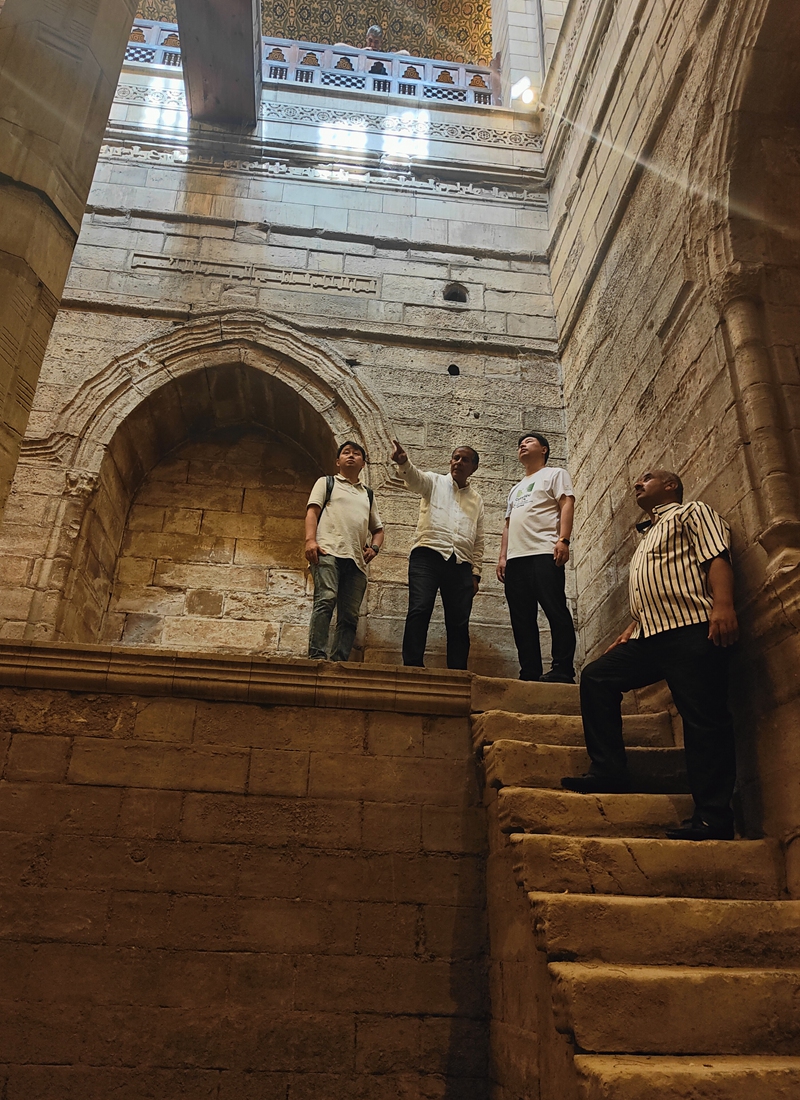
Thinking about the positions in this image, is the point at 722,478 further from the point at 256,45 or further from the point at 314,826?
the point at 256,45

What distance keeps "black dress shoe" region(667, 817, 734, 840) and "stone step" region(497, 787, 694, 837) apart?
4.7 inches

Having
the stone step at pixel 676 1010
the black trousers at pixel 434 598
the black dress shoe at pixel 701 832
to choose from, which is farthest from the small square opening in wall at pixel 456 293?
the stone step at pixel 676 1010

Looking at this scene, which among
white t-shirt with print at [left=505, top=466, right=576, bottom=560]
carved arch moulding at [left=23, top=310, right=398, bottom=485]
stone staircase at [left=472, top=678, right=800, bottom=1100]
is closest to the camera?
stone staircase at [left=472, top=678, right=800, bottom=1100]

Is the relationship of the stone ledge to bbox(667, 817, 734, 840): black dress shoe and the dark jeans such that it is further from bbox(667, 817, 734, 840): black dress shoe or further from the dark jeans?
bbox(667, 817, 734, 840): black dress shoe

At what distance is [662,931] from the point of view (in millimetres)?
2598

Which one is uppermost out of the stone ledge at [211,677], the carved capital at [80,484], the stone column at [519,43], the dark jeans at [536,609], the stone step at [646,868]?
the stone column at [519,43]

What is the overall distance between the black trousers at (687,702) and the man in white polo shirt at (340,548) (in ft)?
5.54

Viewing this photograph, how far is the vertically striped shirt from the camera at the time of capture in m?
3.34

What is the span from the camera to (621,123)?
6301mm

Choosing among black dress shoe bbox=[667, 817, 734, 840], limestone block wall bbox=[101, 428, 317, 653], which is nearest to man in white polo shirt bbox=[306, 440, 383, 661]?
limestone block wall bbox=[101, 428, 317, 653]

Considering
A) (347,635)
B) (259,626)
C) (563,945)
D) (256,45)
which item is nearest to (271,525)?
(259,626)

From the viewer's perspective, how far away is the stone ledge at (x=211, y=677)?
148 inches

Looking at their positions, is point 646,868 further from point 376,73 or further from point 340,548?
point 376,73

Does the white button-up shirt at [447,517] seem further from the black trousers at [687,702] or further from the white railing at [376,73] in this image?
the white railing at [376,73]
